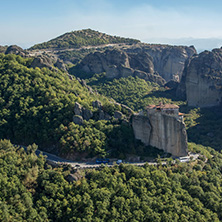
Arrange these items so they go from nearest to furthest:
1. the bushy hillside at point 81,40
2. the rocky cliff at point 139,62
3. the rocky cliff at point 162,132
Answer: the rocky cliff at point 162,132
the rocky cliff at point 139,62
the bushy hillside at point 81,40

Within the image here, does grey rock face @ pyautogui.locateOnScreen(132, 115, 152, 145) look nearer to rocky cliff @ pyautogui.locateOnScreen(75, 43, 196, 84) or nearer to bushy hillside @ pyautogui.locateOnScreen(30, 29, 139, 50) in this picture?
rocky cliff @ pyautogui.locateOnScreen(75, 43, 196, 84)

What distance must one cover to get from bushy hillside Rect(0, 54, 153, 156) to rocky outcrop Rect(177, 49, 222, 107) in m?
46.7

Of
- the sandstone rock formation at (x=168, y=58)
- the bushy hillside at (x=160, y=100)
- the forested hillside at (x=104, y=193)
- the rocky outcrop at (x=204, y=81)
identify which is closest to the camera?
the forested hillside at (x=104, y=193)

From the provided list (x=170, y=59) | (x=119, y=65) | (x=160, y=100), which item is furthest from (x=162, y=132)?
(x=170, y=59)

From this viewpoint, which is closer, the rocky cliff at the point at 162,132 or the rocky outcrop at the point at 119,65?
the rocky cliff at the point at 162,132

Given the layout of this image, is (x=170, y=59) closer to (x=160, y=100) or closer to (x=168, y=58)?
(x=168, y=58)

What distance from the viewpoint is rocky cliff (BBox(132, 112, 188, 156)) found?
57.8 meters

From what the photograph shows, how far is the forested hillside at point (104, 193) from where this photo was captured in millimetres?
43500

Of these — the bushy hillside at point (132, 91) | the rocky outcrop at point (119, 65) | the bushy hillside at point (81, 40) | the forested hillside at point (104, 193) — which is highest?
the bushy hillside at point (81, 40)

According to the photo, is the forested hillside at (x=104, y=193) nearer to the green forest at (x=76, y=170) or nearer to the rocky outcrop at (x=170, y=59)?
the green forest at (x=76, y=170)

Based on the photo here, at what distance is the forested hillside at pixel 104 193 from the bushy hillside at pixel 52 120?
5.29m

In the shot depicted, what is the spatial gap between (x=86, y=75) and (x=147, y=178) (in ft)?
233

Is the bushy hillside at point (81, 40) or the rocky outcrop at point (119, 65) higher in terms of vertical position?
the bushy hillside at point (81, 40)

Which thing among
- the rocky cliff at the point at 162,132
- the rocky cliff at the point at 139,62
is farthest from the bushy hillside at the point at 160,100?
the rocky cliff at the point at 162,132
